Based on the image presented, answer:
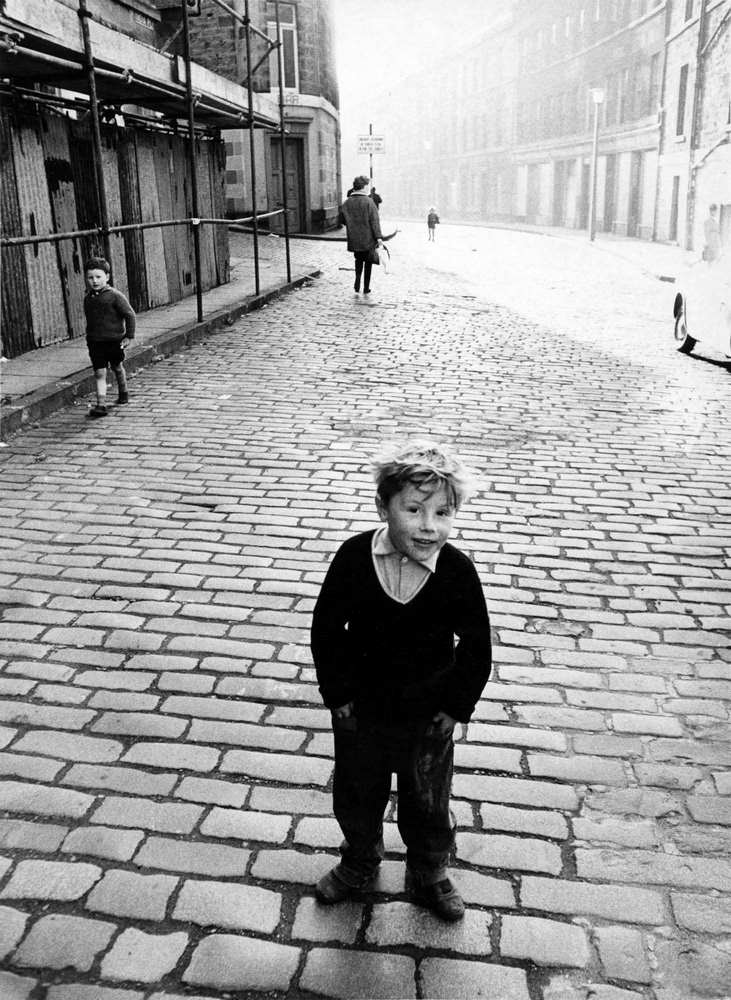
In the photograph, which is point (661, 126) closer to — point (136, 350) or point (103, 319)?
point (136, 350)

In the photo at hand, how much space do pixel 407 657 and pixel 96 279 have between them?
6036 millimetres

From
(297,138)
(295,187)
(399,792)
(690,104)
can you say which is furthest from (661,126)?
(399,792)

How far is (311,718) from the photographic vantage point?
335cm

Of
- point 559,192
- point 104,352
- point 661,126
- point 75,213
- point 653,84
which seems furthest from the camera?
point 559,192

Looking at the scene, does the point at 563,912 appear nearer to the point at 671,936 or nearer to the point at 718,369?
the point at 671,936

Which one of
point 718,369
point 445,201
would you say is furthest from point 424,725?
point 445,201

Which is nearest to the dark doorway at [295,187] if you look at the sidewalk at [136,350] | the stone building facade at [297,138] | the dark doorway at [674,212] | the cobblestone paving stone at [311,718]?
the stone building facade at [297,138]

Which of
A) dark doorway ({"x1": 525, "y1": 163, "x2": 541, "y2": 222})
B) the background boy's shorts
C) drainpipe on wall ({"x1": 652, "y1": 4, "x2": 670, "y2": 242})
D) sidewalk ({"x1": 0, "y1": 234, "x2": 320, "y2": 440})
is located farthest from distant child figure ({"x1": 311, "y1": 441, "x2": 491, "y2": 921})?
dark doorway ({"x1": 525, "y1": 163, "x2": 541, "y2": 222})

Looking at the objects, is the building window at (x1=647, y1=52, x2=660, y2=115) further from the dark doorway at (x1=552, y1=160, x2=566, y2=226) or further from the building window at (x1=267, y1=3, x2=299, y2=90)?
the building window at (x1=267, y1=3, x2=299, y2=90)

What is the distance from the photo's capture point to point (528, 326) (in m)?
12.8

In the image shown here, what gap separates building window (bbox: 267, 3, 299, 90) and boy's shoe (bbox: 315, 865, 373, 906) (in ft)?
86.2

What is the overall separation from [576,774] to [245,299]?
39.6 ft

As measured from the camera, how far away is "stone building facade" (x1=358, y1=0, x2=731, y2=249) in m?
25.7

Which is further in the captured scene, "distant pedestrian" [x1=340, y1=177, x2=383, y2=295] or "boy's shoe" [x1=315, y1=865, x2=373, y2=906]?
"distant pedestrian" [x1=340, y1=177, x2=383, y2=295]
